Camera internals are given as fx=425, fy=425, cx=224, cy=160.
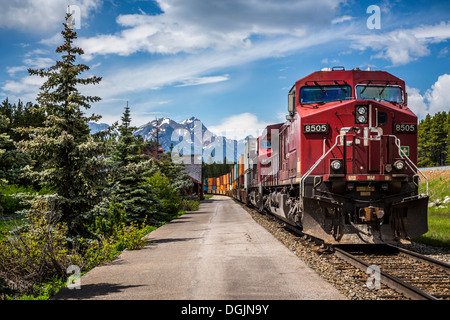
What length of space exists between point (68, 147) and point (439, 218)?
780 inches

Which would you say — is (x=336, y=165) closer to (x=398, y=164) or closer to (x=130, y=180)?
A: (x=398, y=164)

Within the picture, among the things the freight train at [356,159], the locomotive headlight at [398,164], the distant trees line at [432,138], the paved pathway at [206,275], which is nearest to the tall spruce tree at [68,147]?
the paved pathway at [206,275]

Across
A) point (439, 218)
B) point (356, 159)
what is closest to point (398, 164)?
point (356, 159)

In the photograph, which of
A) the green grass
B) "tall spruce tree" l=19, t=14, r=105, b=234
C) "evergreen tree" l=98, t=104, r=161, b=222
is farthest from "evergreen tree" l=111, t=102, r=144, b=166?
the green grass

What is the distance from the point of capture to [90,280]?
8305mm

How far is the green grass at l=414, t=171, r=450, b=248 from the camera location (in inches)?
549

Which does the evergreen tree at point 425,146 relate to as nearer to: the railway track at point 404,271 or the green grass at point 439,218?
the green grass at point 439,218

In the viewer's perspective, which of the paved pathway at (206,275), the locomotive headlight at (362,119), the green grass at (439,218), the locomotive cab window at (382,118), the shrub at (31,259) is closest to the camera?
the paved pathway at (206,275)

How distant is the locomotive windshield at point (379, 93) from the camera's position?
40.1 ft

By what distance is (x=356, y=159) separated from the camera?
450 inches

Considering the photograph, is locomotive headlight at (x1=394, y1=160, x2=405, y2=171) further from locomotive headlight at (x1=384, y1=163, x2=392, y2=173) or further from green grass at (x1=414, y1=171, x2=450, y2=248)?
green grass at (x1=414, y1=171, x2=450, y2=248)

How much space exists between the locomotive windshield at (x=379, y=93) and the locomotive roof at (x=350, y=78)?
17cm

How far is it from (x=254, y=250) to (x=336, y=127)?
409cm

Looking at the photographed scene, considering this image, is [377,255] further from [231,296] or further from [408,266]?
[231,296]
